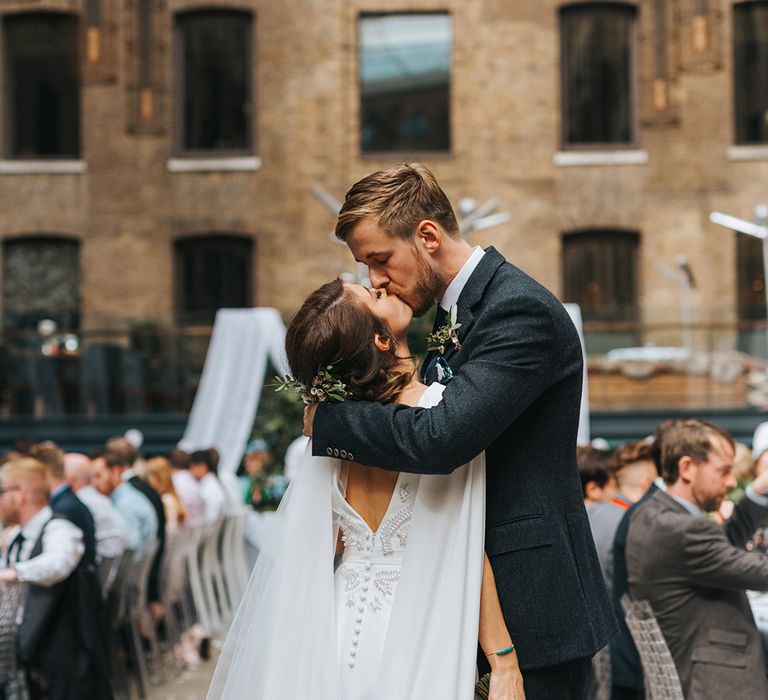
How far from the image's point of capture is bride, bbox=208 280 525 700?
2.85 metres

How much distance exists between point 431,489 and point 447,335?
0.38 meters

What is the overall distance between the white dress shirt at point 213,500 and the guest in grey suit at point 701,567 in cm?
659

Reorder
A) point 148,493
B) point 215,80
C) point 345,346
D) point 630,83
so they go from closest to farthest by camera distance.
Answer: point 345,346 → point 148,493 → point 630,83 → point 215,80

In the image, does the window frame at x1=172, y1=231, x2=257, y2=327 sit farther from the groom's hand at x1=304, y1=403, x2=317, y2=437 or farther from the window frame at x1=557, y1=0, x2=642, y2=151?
the groom's hand at x1=304, y1=403, x2=317, y2=437

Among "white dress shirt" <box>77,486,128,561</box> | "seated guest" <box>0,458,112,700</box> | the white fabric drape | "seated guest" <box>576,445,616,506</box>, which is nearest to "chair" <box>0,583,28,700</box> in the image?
"seated guest" <box>0,458,112,700</box>

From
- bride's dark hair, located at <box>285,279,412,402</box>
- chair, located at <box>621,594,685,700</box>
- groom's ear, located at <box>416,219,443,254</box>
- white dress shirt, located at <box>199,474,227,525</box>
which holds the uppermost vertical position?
groom's ear, located at <box>416,219,443,254</box>

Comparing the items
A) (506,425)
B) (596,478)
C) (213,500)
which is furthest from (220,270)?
(506,425)

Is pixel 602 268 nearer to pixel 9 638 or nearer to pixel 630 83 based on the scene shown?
pixel 630 83

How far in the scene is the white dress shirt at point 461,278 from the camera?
3.04 meters

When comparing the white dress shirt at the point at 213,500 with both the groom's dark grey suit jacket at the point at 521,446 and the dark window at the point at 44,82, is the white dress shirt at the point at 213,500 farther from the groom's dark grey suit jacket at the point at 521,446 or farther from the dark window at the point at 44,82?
the dark window at the point at 44,82

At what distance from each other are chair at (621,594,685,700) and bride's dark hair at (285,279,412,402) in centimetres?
227

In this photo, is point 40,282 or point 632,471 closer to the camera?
point 632,471

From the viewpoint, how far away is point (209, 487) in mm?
11211

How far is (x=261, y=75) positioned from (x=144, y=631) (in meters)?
14.3
